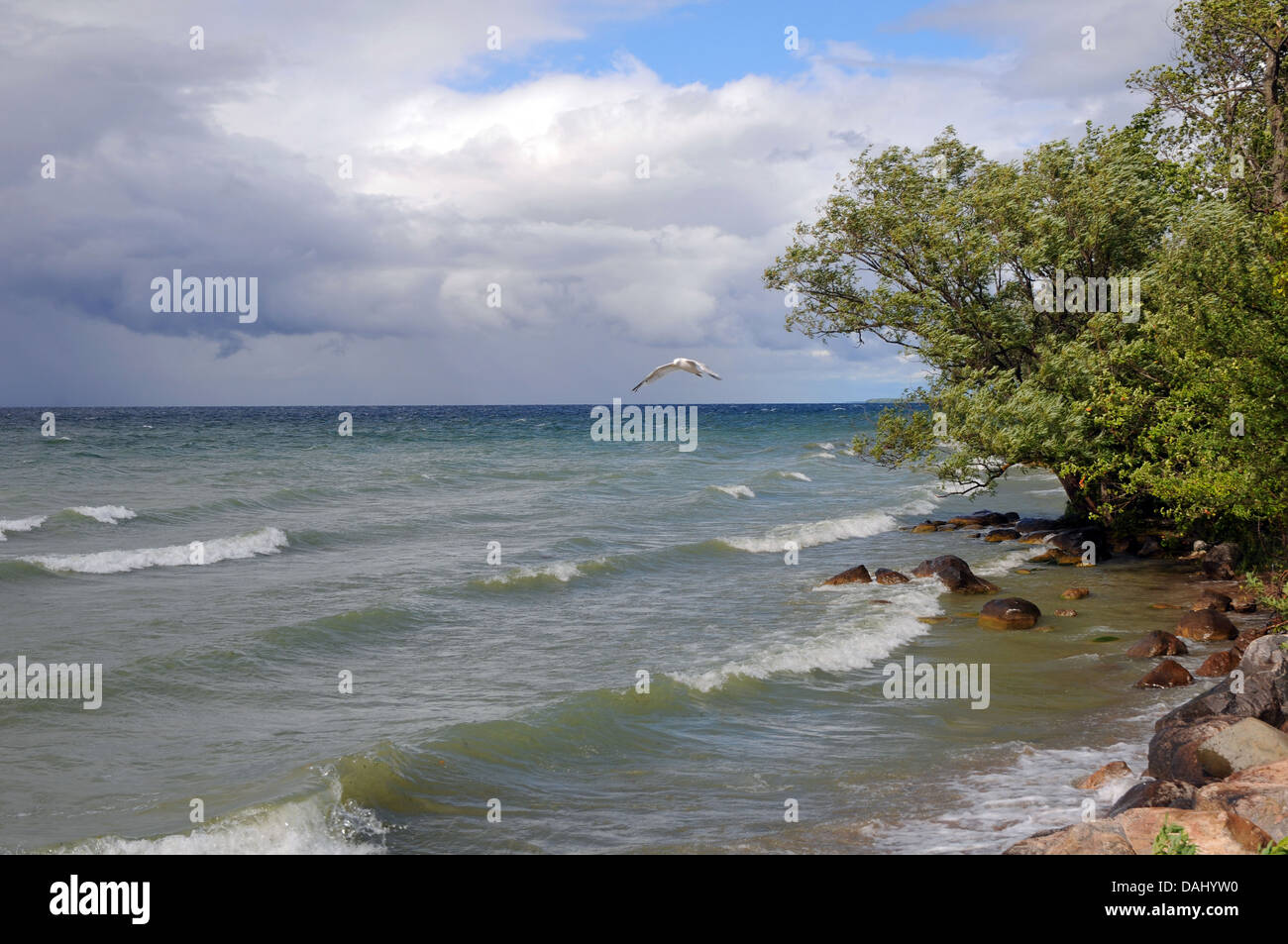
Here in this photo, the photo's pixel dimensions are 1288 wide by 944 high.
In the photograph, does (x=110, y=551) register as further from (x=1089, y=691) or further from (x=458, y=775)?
(x=1089, y=691)

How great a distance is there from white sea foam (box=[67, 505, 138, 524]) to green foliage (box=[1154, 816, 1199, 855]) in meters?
37.0

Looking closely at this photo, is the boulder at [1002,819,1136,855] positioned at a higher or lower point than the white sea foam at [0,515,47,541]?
lower

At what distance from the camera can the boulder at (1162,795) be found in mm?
9844

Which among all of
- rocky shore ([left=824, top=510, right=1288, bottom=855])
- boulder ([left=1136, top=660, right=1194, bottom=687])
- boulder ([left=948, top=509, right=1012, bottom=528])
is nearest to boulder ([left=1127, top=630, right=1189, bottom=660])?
rocky shore ([left=824, top=510, right=1288, bottom=855])

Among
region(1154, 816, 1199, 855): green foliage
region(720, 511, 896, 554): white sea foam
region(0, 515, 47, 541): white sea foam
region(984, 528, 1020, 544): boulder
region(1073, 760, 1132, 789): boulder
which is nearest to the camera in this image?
region(1154, 816, 1199, 855): green foliage

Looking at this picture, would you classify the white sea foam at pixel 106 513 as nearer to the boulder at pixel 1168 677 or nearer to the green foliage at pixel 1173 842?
the boulder at pixel 1168 677

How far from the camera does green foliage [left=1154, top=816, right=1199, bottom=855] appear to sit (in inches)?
323

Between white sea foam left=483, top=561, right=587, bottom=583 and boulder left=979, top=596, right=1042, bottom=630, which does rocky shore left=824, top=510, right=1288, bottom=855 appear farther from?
white sea foam left=483, top=561, right=587, bottom=583

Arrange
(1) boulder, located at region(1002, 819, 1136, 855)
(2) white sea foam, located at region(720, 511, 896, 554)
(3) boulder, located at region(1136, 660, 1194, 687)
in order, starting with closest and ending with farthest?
(1) boulder, located at region(1002, 819, 1136, 855)
(3) boulder, located at region(1136, 660, 1194, 687)
(2) white sea foam, located at region(720, 511, 896, 554)

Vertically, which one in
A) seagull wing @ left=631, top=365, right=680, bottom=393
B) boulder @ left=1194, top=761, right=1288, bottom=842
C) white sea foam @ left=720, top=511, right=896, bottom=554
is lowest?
boulder @ left=1194, top=761, right=1288, bottom=842

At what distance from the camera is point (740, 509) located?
4528cm

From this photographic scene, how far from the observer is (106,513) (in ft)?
121

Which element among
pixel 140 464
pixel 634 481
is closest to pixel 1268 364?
pixel 634 481
